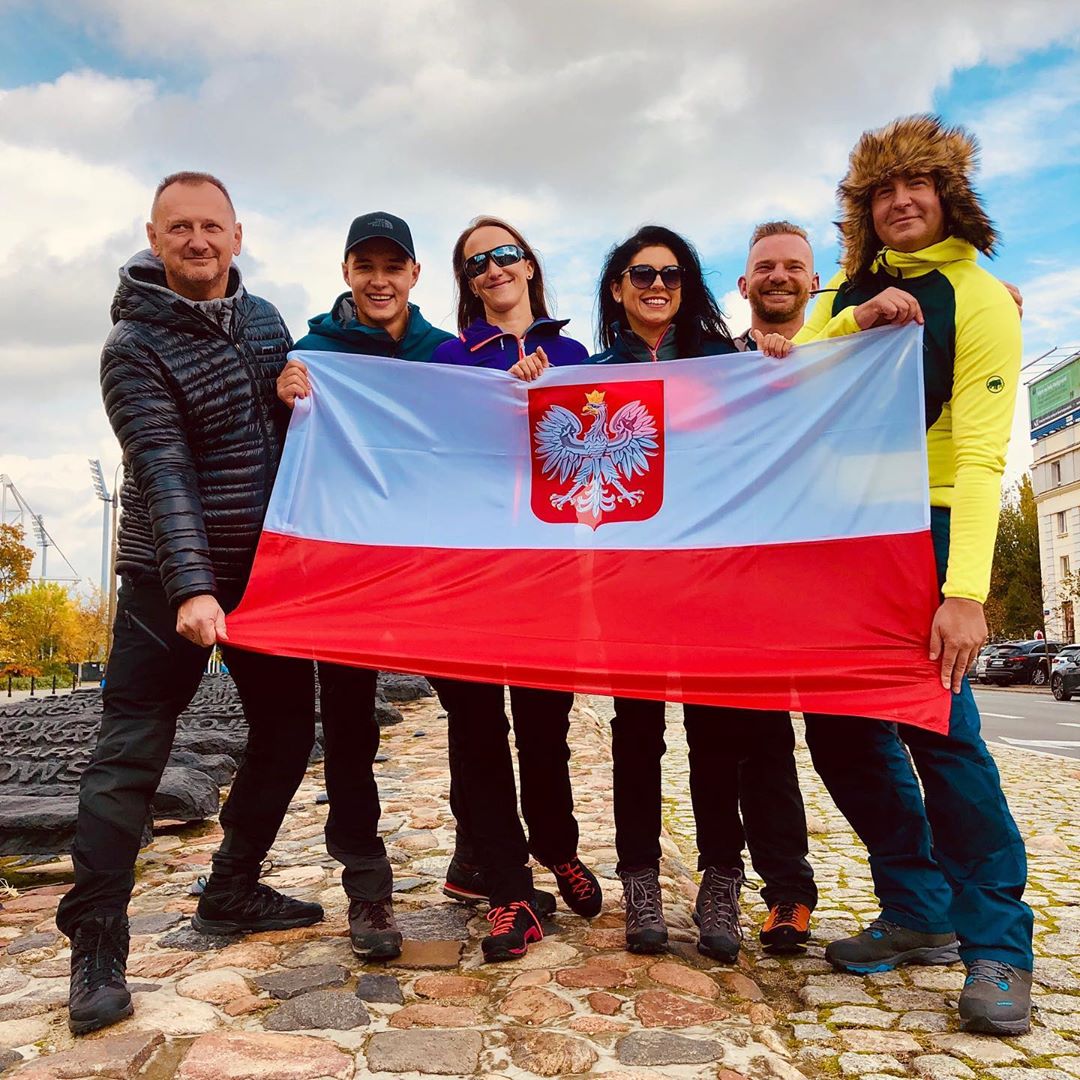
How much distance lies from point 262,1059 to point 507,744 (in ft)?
4.38

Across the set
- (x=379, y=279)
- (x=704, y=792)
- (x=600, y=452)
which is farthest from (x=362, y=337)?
(x=704, y=792)

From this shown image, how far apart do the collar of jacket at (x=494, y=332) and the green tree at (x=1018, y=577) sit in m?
56.7

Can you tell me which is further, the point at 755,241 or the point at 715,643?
the point at 755,241

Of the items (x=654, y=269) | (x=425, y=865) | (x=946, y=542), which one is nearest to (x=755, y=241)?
(x=654, y=269)

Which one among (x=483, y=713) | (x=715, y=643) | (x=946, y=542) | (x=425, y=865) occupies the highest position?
(x=946, y=542)

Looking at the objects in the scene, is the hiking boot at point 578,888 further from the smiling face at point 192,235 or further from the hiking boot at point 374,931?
the smiling face at point 192,235

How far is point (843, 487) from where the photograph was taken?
3.68 meters

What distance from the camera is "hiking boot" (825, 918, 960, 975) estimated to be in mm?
3537

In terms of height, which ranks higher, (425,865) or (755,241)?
(755,241)

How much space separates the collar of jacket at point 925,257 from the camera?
3.32m

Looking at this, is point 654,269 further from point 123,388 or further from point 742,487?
point 123,388

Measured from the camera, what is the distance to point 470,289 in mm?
4055

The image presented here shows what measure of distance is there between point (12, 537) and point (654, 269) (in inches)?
1698

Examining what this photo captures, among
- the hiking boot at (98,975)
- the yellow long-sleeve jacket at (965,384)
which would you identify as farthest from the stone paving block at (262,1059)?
the yellow long-sleeve jacket at (965,384)
